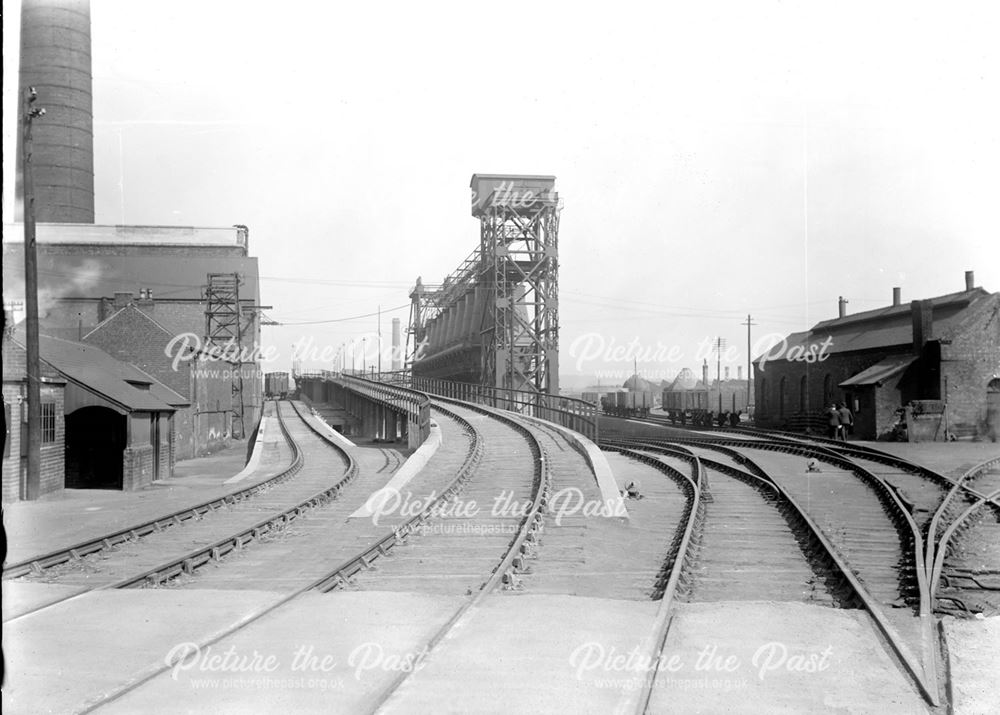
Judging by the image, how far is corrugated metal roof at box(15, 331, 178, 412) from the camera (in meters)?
20.9

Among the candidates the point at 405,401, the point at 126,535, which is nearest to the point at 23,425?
the point at 126,535

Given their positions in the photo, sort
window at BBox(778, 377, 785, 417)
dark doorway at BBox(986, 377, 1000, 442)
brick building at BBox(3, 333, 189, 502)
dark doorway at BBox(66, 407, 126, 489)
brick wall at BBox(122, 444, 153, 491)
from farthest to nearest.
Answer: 1. window at BBox(778, 377, 785, 417)
2. dark doorway at BBox(986, 377, 1000, 442)
3. dark doorway at BBox(66, 407, 126, 489)
4. brick wall at BBox(122, 444, 153, 491)
5. brick building at BBox(3, 333, 189, 502)

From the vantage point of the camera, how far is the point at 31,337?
15.8 meters

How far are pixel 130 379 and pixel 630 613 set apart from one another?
22626mm

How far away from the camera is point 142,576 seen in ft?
30.8

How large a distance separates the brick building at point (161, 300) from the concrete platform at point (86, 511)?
37.5 feet

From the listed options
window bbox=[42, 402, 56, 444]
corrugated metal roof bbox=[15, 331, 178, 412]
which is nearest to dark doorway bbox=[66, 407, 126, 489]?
corrugated metal roof bbox=[15, 331, 178, 412]

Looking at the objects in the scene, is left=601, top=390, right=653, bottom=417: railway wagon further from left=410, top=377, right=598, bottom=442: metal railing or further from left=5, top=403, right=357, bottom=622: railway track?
left=5, top=403, right=357, bottom=622: railway track

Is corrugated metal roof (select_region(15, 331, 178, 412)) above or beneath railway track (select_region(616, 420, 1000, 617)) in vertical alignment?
above

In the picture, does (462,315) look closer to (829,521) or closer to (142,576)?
(829,521)

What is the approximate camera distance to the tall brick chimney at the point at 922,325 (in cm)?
3098

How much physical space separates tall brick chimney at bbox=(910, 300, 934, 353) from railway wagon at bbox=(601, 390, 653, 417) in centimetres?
2703

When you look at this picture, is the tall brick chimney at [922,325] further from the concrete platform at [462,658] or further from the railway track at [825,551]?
the concrete platform at [462,658]

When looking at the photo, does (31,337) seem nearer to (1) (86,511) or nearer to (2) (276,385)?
(1) (86,511)
